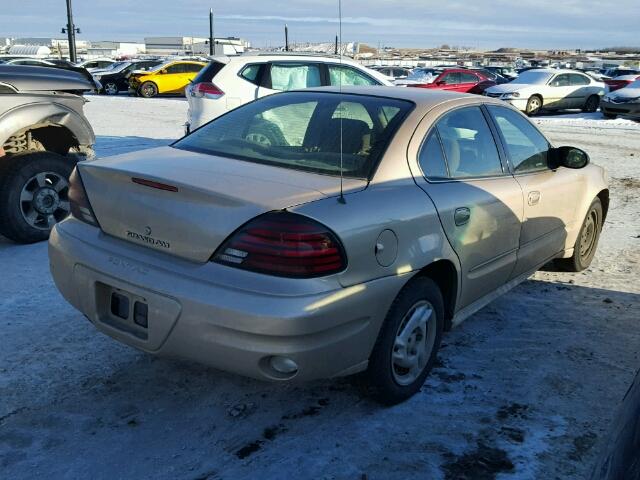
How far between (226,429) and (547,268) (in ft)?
11.5

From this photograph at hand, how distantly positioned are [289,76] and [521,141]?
565 cm

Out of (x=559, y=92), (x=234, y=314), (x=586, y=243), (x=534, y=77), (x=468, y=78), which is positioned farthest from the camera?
(x=468, y=78)

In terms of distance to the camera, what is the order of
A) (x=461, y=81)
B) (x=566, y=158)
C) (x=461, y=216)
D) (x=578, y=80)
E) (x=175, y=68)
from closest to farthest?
(x=461, y=216) → (x=566, y=158) → (x=578, y=80) → (x=461, y=81) → (x=175, y=68)

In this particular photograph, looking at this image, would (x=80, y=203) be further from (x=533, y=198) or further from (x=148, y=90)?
(x=148, y=90)

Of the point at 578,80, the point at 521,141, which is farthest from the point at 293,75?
the point at 578,80

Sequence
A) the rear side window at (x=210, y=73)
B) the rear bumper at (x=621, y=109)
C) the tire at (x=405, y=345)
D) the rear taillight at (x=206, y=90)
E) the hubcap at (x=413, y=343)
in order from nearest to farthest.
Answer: the tire at (x=405, y=345) < the hubcap at (x=413, y=343) < the rear taillight at (x=206, y=90) < the rear side window at (x=210, y=73) < the rear bumper at (x=621, y=109)

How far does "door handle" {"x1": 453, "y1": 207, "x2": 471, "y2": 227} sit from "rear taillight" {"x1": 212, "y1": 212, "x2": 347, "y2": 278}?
914 mm

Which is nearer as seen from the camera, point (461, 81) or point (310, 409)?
point (310, 409)

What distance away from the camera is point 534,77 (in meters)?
21.0

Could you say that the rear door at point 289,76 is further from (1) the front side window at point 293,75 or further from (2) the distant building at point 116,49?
(2) the distant building at point 116,49

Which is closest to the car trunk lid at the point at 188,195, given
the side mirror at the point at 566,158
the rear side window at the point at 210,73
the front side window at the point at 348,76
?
the side mirror at the point at 566,158

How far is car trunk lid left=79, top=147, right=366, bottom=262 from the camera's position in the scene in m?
2.69

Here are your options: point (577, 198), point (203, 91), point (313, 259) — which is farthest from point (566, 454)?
point (203, 91)

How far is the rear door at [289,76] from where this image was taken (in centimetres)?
934
